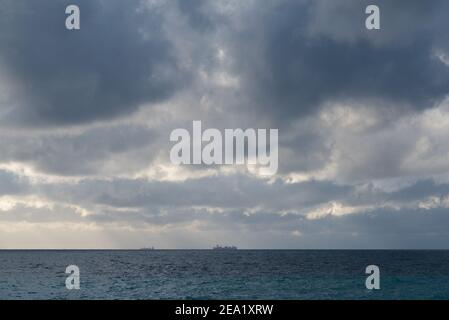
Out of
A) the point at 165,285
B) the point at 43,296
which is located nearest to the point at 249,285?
the point at 165,285

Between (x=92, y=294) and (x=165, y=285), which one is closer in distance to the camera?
(x=92, y=294)

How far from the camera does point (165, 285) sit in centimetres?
7538
